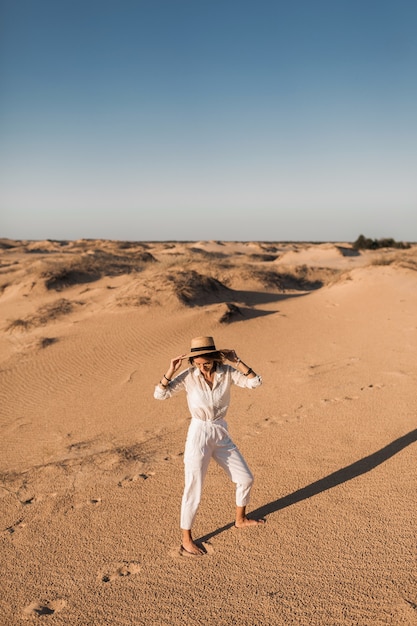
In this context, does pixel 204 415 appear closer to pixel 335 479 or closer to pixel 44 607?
pixel 44 607

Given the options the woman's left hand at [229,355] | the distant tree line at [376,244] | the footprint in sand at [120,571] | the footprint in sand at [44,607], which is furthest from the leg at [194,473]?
the distant tree line at [376,244]

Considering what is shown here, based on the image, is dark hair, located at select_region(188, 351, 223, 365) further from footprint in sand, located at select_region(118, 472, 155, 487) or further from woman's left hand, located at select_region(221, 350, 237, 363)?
footprint in sand, located at select_region(118, 472, 155, 487)

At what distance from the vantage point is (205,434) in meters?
3.52

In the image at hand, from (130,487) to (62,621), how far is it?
1.71 metres

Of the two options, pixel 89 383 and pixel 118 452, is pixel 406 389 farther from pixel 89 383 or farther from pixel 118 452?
pixel 89 383

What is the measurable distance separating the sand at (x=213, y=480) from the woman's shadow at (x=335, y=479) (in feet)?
0.07

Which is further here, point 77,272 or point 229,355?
point 77,272

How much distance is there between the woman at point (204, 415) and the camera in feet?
11.5

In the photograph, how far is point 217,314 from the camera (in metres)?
11.8

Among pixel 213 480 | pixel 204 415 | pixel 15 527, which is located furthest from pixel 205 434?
pixel 15 527

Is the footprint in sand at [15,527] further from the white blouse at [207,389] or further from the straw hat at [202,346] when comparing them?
the straw hat at [202,346]

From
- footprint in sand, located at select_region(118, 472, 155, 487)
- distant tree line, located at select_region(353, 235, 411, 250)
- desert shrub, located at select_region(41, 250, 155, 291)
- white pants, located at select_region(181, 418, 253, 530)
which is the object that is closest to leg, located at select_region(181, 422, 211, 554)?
white pants, located at select_region(181, 418, 253, 530)

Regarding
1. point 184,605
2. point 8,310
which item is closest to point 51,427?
point 184,605

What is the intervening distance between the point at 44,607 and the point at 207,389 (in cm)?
178
